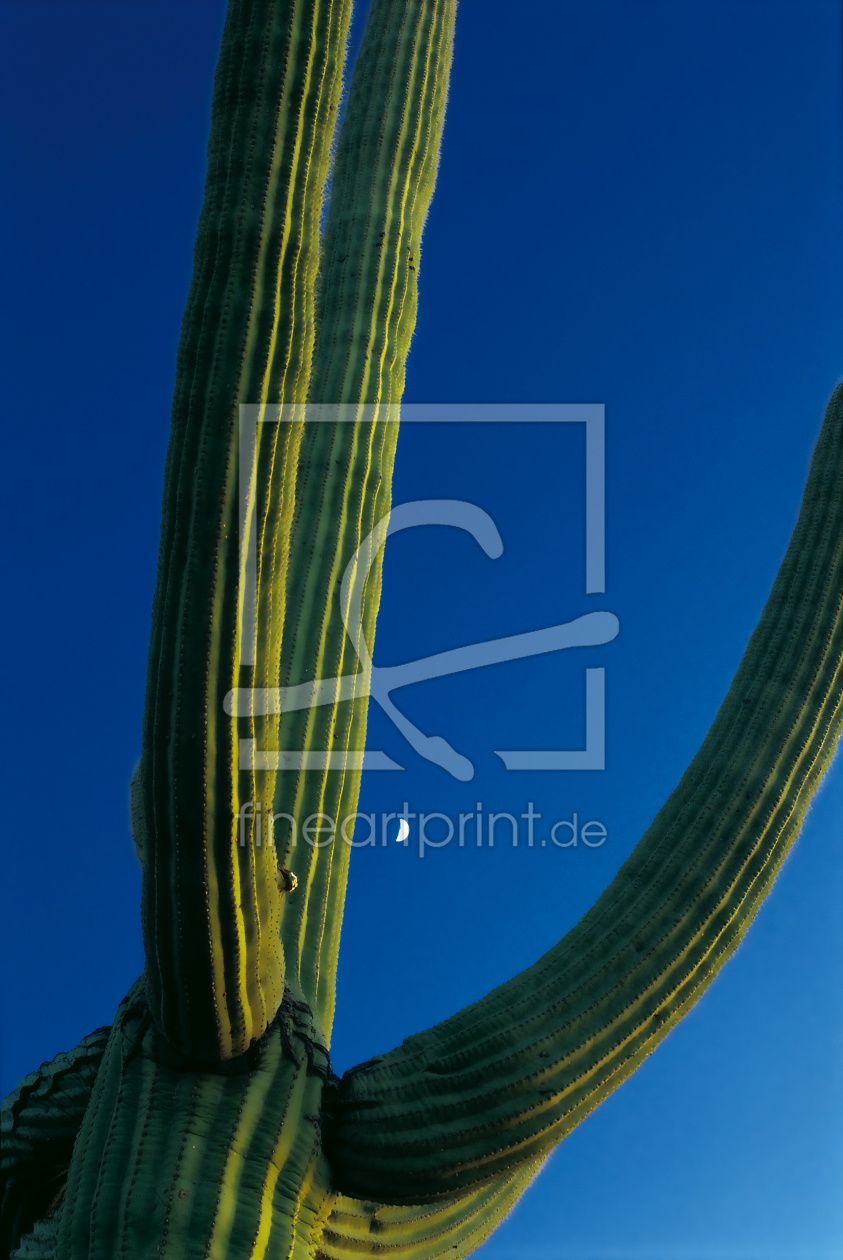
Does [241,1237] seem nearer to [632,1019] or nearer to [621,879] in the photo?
[632,1019]

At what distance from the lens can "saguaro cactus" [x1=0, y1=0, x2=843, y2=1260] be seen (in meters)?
2.42

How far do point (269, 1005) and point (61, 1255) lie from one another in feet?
2.19

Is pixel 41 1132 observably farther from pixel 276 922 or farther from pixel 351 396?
pixel 351 396

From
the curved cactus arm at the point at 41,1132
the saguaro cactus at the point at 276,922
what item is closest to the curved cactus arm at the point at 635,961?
the saguaro cactus at the point at 276,922

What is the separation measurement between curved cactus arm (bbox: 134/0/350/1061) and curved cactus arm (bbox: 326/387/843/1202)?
465mm

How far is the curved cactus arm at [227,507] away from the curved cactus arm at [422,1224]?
0.57 meters

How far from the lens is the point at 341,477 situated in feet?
12.2

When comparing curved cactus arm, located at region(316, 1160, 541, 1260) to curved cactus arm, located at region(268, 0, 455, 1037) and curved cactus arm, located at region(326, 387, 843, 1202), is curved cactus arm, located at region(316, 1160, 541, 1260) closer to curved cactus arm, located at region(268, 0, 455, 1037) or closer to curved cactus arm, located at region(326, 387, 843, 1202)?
curved cactus arm, located at region(326, 387, 843, 1202)

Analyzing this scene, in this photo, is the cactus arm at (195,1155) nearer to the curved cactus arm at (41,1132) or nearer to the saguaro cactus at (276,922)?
the saguaro cactus at (276,922)

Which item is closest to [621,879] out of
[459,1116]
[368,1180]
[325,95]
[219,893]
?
[459,1116]

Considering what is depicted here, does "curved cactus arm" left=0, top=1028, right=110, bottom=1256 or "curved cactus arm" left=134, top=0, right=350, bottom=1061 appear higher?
"curved cactus arm" left=134, top=0, right=350, bottom=1061

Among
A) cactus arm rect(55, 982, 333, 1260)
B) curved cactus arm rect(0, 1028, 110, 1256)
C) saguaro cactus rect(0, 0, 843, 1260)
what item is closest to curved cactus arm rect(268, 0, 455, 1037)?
saguaro cactus rect(0, 0, 843, 1260)

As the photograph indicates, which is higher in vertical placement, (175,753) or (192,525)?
(192,525)

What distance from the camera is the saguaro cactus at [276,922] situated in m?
2.42
